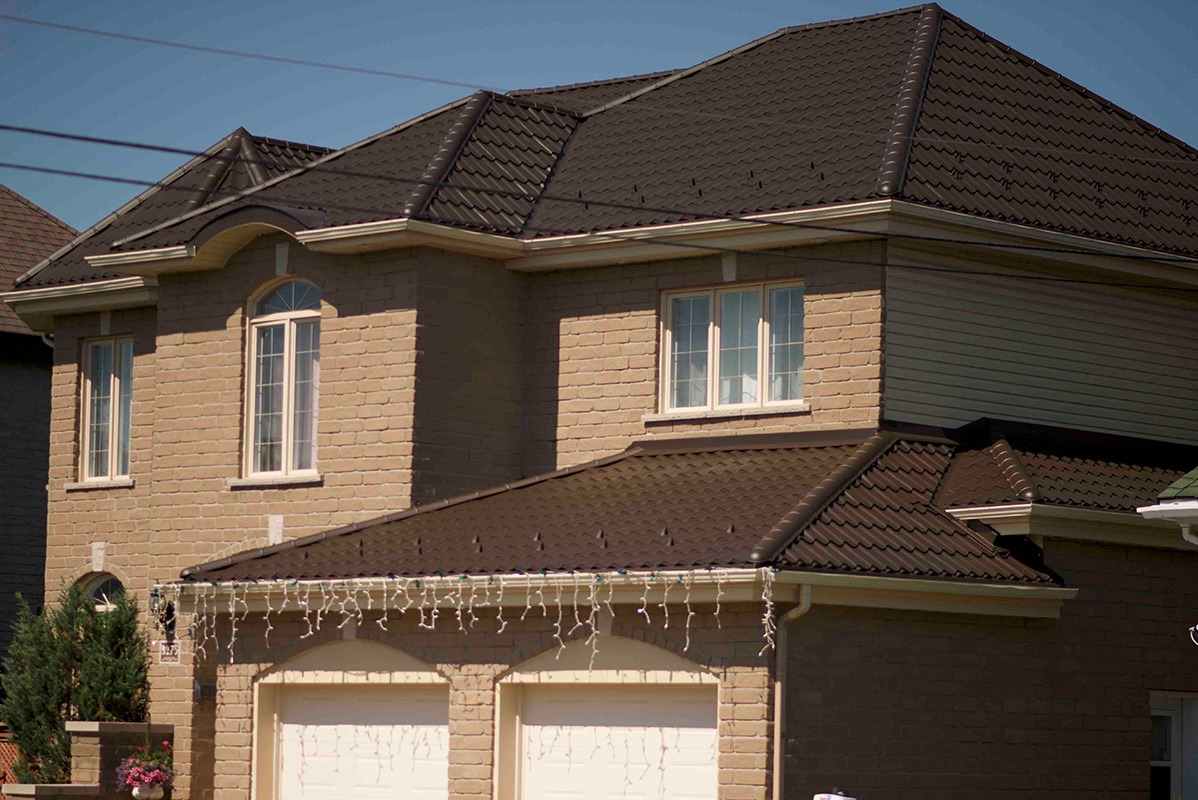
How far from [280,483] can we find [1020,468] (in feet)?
27.1

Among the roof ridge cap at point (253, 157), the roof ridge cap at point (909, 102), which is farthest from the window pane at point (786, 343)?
the roof ridge cap at point (253, 157)

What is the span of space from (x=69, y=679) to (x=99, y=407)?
415 centimetres

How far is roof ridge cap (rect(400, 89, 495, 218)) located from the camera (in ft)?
70.1

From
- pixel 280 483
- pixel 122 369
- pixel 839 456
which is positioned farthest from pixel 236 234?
pixel 839 456

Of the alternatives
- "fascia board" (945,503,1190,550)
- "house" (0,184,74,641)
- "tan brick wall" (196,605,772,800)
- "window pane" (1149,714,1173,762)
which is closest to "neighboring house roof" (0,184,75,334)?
"house" (0,184,74,641)

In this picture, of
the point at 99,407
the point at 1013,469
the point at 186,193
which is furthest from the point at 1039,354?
the point at 99,407

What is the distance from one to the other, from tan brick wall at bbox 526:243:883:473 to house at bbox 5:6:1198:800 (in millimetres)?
46

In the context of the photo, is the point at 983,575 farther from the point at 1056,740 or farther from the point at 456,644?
the point at 456,644

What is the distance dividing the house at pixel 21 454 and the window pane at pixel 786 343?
15152mm

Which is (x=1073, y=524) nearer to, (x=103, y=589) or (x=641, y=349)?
(x=641, y=349)

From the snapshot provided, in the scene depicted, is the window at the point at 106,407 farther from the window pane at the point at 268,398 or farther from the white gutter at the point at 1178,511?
the white gutter at the point at 1178,511

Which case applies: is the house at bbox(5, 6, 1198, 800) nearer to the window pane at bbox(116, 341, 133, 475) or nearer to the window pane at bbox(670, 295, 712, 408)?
the window pane at bbox(670, 295, 712, 408)

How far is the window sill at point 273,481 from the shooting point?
71.9 ft

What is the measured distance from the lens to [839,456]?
65.0 ft
